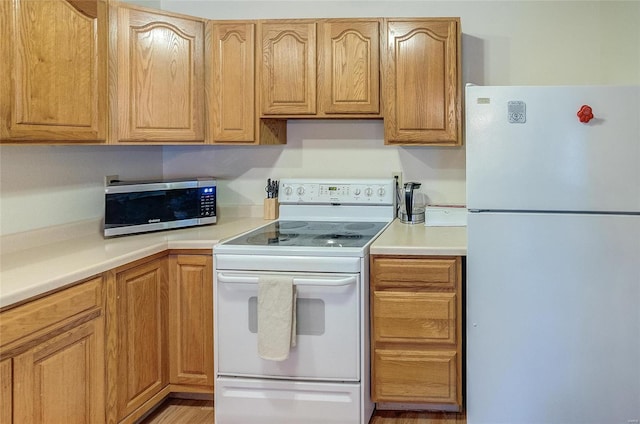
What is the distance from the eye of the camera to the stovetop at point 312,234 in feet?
8.09

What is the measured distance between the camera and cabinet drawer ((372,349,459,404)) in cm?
246

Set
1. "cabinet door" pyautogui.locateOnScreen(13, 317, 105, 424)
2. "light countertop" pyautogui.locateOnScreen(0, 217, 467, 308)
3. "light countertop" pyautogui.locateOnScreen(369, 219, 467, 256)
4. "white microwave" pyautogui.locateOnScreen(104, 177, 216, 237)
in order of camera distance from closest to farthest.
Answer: "cabinet door" pyautogui.locateOnScreen(13, 317, 105, 424) < "light countertop" pyautogui.locateOnScreen(0, 217, 467, 308) < "light countertop" pyautogui.locateOnScreen(369, 219, 467, 256) < "white microwave" pyautogui.locateOnScreen(104, 177, 216, 237)

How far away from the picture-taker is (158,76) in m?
2.70

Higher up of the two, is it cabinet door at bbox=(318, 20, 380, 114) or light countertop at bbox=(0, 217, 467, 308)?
cabinet door at bbox=(318, 20, 380, 114)

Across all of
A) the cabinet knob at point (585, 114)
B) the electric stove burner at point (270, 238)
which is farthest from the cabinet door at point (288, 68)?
the cabinet knob at point (585, 114)

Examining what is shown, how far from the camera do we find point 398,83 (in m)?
2.81

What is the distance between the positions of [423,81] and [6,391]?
2146 mm

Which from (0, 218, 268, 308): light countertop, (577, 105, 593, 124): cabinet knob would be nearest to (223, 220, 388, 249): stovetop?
(0, 218, 268, 308): light countertop

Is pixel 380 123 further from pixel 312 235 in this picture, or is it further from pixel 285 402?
pixel 285 402

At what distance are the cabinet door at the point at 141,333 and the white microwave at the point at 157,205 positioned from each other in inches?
11.3

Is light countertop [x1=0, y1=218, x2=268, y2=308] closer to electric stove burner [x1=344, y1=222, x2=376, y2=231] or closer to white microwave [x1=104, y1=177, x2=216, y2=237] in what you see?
white microwave [x1=104, y1=177, x2=216, y2=237]

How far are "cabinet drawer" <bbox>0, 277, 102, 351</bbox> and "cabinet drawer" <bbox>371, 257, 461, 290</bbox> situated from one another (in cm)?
111

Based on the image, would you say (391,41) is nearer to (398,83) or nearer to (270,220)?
(398,83)

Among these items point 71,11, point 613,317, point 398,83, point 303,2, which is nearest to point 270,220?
point 398,83
